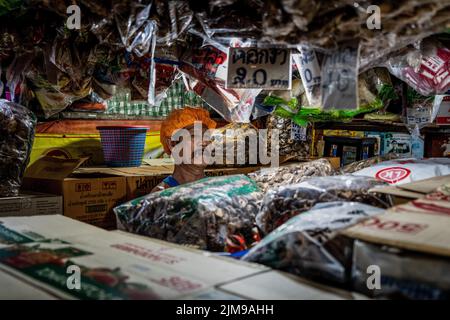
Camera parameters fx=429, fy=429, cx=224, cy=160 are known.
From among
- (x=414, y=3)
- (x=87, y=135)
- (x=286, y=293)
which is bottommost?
(x=286, y=293)

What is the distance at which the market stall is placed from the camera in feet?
3.34

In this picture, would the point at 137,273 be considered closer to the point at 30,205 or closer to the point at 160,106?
the point at 30,205

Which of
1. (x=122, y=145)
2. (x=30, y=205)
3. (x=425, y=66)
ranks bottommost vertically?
(x=30, y=205)

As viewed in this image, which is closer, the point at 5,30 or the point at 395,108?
the point at 5,30

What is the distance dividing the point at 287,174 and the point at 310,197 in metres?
0.85

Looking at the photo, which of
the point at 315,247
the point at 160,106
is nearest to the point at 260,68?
the point at 315,247

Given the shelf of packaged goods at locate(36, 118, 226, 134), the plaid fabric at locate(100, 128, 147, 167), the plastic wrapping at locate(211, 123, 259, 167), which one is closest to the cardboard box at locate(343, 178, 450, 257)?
the plastic wrapping at locate(211, 123, 259, 167)

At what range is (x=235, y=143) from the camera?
13.2 ft

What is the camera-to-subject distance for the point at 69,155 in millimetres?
4375

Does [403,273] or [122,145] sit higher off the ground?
[122,145]

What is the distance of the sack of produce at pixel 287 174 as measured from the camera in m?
2.44

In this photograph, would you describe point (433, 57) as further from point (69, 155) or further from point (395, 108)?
point (69, 155)
